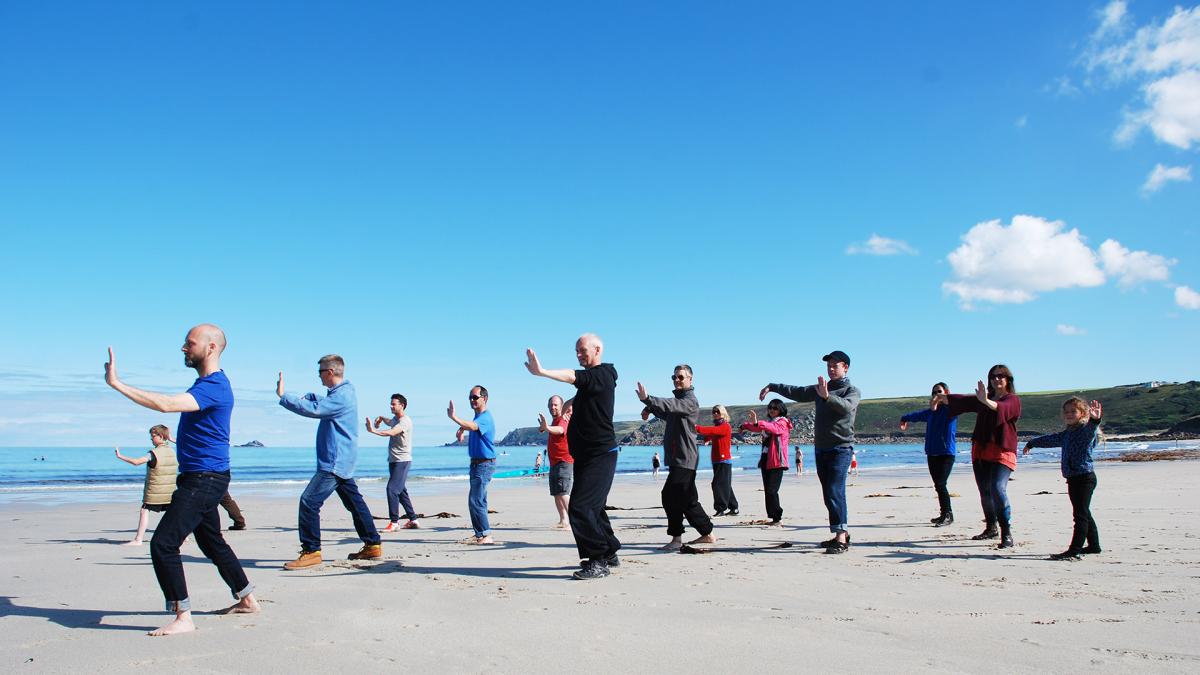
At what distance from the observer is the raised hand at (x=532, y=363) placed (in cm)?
542

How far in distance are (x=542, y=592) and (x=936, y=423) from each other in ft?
21.6

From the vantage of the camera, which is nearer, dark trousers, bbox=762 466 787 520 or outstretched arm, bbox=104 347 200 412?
outstretched arm, bbox=104 347 200 412

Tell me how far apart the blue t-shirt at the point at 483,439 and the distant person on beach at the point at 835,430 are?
3307mm

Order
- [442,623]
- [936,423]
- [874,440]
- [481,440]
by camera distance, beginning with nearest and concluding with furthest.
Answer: [442,623] < [481,440] < [936,423] < [874,440]

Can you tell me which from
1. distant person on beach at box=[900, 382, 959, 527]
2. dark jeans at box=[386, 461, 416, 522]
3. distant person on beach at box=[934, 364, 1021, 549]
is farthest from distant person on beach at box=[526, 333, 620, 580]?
distant person on beach at box=[900, 382, 959, 527]

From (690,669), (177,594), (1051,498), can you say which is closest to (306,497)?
(177,594)

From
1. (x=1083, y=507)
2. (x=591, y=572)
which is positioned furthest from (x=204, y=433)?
(x=1083, y=507)

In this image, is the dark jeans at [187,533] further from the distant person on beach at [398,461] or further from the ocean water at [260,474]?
the ocean water at [260,474]

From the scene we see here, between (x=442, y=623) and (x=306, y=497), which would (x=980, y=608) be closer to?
(x=442, y=623)

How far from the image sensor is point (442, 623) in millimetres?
4781

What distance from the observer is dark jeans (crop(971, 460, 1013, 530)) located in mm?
7832

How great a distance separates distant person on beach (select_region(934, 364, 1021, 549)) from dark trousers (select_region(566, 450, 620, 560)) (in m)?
4.02

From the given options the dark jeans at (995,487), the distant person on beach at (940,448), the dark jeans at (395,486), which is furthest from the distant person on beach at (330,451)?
the distant person on beach at (940,448)

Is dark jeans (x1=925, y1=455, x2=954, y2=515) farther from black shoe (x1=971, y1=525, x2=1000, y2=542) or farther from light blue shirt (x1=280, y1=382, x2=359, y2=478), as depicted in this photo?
light blue shirt (x1=280, y1=382, x2=359, y2=478)
